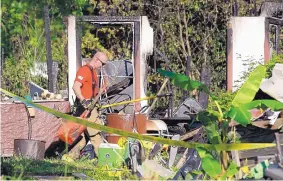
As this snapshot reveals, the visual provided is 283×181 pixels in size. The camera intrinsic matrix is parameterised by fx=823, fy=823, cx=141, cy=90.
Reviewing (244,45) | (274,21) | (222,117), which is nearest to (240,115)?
(222,117)

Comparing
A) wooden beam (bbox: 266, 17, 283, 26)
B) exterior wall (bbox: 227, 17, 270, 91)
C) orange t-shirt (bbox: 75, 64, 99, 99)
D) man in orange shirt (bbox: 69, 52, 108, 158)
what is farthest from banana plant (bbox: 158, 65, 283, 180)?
A: wooden beam (bbox: 266, 17, 283, 26)

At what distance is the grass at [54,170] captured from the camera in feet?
28.7

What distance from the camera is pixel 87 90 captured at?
43.0 feet

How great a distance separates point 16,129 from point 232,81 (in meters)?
5.13

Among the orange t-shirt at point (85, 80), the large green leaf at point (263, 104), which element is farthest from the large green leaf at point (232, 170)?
the orange t-shirt at point (85, 80)

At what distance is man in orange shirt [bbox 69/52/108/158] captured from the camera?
12.6m

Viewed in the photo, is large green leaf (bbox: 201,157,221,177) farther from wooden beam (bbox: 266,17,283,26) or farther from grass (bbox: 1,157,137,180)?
wooden beam (bbox: 266,17,283,26)

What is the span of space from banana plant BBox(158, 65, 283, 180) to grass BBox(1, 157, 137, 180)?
1.16 meters

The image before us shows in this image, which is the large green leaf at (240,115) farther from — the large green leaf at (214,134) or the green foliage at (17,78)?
the green foliage at (17,78)

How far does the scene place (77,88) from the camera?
12.8 m

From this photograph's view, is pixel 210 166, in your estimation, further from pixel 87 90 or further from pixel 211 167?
pixel 87 90

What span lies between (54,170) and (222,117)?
9.15 feet

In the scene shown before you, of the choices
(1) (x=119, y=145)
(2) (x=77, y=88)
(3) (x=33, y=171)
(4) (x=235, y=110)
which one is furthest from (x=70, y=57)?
(4) (x=235, y=110)

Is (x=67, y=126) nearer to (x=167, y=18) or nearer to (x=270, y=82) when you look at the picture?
(x=270, y=82)
